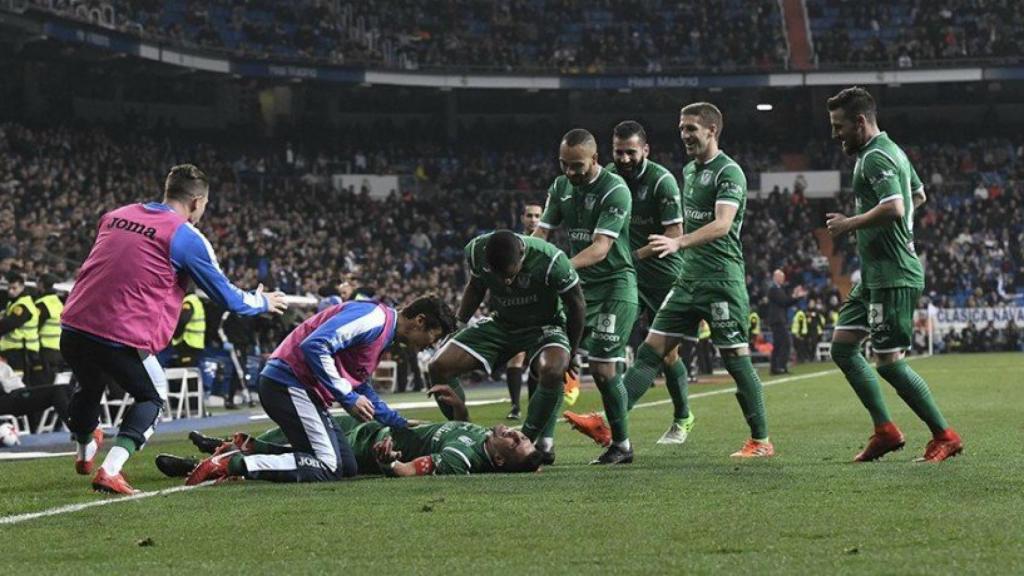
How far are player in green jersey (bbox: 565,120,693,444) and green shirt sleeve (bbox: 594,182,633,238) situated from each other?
0.25m

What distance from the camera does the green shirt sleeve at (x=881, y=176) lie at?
977cm

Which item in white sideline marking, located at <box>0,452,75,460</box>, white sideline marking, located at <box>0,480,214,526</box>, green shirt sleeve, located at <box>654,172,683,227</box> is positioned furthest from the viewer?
white sideline marking, located at <box>0,452,75,460</box>

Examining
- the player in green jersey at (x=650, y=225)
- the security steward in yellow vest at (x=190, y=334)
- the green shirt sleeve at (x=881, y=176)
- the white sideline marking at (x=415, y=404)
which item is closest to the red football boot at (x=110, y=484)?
the player in green jersey at (x=650, y=225)

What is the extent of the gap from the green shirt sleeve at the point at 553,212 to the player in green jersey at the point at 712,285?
3.08ft

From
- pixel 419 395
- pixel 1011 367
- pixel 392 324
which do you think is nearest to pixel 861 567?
pixel 392 324

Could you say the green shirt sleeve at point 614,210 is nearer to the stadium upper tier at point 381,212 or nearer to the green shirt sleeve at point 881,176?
the green shirt sleeve at point 881,176

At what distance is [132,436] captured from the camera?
31.1 ft

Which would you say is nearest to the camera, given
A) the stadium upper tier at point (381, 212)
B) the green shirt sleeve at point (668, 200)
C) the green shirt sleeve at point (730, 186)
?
the green shirt sleeve at point (730, 186)

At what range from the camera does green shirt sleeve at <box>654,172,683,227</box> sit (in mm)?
11906

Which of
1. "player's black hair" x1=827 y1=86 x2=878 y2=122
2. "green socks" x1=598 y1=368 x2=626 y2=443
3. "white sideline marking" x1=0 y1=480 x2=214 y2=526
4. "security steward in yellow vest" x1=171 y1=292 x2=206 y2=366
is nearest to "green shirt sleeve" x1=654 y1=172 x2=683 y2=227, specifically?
"green socks" x1=598 y1=368 x2=626 y2=443

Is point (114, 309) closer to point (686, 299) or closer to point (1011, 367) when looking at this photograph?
point (686, 299)

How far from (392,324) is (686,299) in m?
2.91

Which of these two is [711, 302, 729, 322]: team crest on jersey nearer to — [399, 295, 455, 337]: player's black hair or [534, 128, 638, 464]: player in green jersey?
[534, 128, 638, 464]: player in green jersey

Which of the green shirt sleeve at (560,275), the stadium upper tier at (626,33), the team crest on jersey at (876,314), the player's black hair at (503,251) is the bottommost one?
the team crest on jersey at (876,314)
